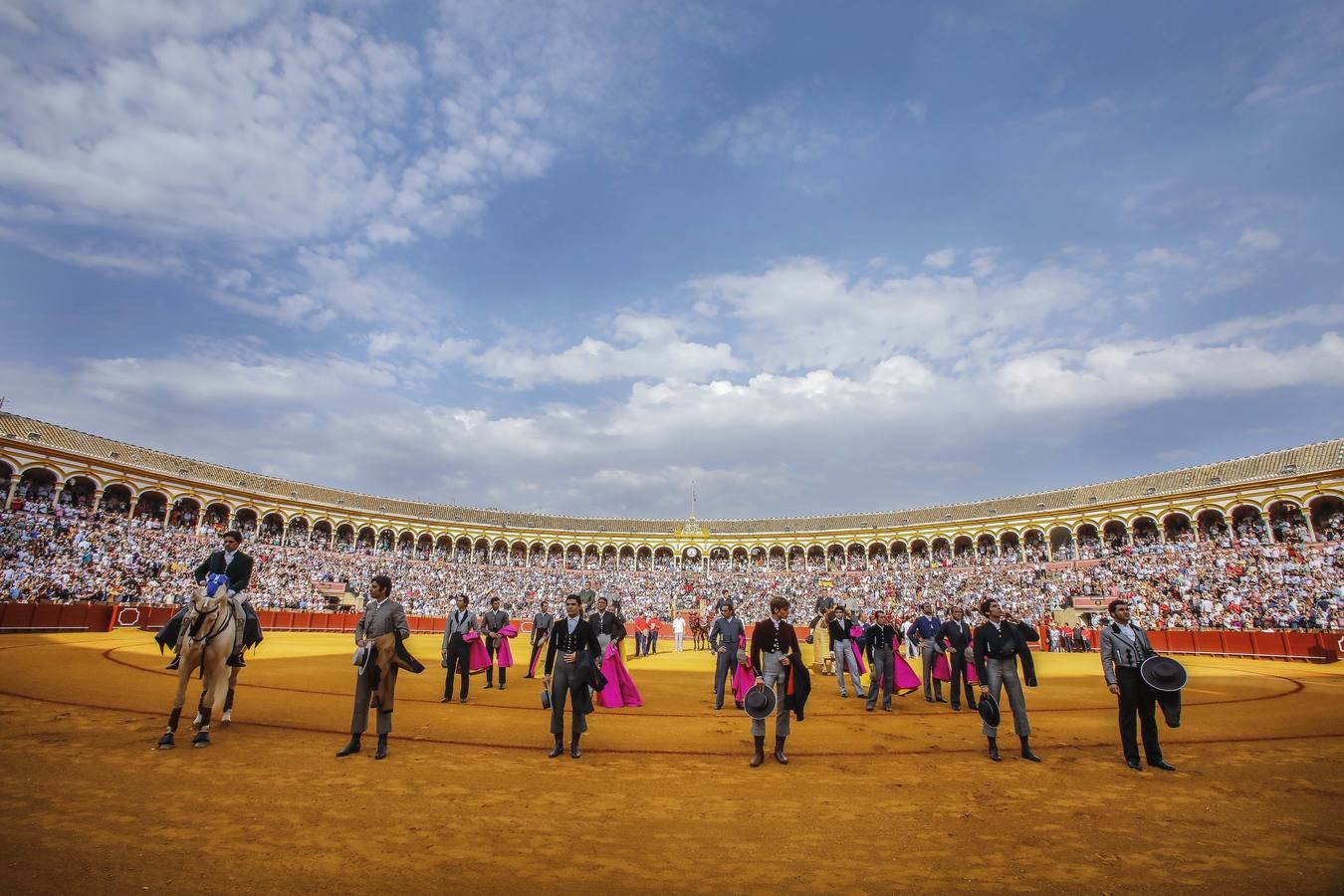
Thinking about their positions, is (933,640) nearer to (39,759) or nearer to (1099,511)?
(39,759)

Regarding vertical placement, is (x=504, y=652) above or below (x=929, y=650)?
below

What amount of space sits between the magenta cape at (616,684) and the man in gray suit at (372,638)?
289cm

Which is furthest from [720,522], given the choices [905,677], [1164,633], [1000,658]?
[1000,658]

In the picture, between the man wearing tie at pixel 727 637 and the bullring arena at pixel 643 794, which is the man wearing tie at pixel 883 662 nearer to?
the bullring arena at pixel 643 794

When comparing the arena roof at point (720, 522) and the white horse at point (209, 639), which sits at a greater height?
the arena roof at point (720, 522)

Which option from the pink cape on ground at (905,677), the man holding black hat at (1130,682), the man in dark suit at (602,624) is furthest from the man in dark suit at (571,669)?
the pink cape on ground at (905,677)

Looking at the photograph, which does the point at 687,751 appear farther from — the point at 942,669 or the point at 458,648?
the point at 942,669

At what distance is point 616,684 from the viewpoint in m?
8.65

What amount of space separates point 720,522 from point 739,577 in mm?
13436

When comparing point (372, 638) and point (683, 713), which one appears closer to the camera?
point (372, 638)

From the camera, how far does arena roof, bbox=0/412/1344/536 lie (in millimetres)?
37938

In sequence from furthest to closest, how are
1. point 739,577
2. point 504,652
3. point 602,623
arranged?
point 739,577 → point 504,652 → point 602,623

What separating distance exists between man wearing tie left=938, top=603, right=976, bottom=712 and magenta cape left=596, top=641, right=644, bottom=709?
541 centimetres

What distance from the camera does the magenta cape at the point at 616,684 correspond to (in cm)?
844
